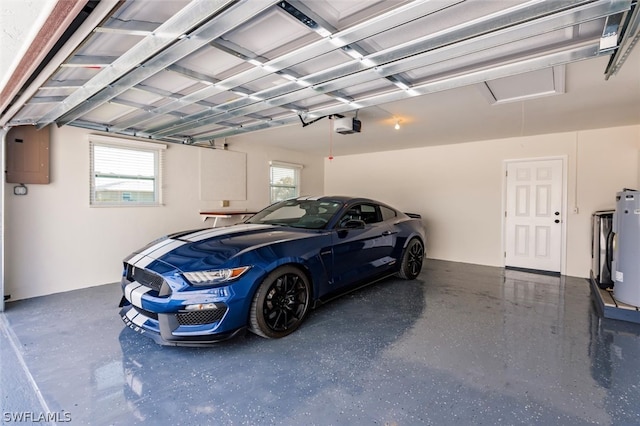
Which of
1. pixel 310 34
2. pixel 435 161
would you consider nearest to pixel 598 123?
pixel 435 161

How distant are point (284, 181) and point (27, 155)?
4089 mm

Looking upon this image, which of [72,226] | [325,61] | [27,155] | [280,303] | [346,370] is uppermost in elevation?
[325,61]

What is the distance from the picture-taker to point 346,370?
2.12 metres

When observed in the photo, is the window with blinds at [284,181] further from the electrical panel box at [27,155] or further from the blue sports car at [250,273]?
A: the electrical panel box at [27,155]

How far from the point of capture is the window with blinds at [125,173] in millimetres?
4094

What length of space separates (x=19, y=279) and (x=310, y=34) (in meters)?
4.28

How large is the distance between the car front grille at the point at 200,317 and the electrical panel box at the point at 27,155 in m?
2.98

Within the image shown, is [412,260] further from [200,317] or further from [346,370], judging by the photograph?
[200,317]

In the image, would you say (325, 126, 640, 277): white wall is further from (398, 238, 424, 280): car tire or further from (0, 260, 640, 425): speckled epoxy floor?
(0, 260, 640, 425): speckled epoxy floor

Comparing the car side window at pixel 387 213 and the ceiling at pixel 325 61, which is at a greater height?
the ceiling at pixel 325 61

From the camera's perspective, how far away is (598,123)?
427 centimetres

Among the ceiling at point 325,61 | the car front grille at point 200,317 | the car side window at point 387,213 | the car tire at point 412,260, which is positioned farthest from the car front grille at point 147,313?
the car tire at point 412,260

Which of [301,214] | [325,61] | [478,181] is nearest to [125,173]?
[301,214]

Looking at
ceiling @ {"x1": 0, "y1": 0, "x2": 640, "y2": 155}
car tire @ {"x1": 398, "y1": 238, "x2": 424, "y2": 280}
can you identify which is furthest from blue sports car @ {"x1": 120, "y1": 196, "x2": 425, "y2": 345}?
ceiling @ {"x1": 0, "y1": 0, "x2": 640, "y2": 155}
